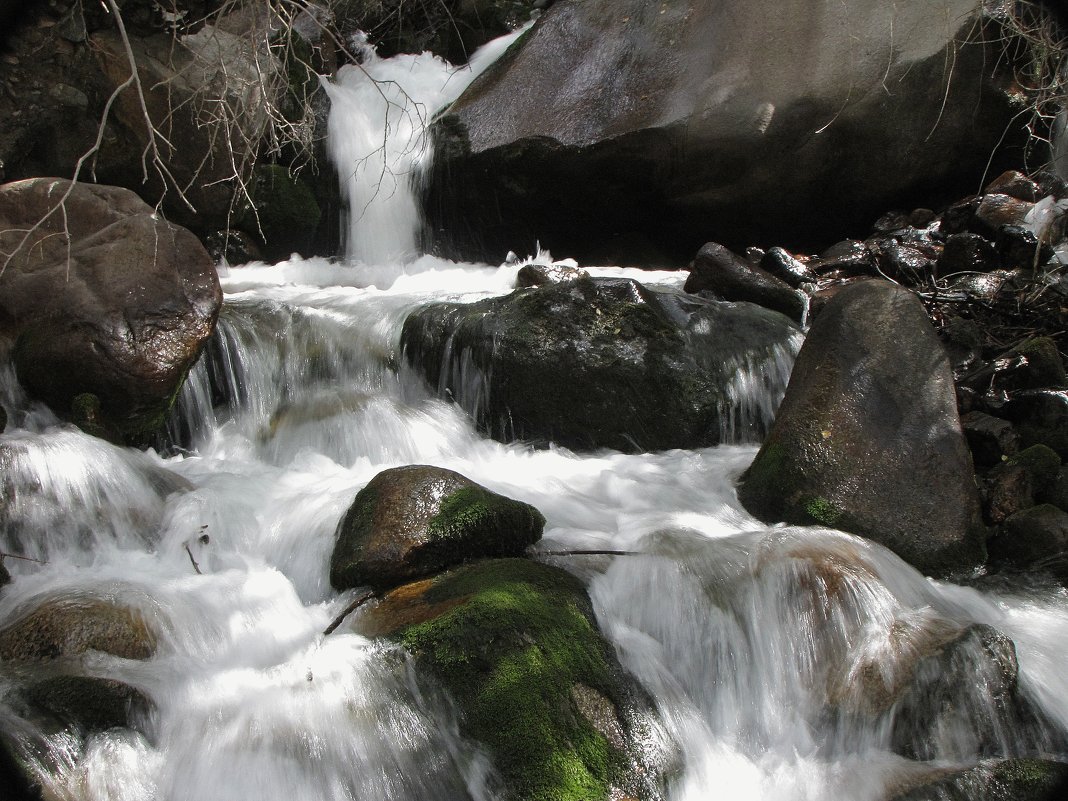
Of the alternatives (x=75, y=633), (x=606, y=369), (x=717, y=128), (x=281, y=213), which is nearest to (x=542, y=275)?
(x=606, y=369)

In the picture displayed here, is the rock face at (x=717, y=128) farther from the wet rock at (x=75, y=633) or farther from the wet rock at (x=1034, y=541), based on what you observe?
the wet rock at (x=75, y=633)

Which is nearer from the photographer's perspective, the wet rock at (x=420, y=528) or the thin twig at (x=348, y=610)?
the thin twig at (x=348, y=610)

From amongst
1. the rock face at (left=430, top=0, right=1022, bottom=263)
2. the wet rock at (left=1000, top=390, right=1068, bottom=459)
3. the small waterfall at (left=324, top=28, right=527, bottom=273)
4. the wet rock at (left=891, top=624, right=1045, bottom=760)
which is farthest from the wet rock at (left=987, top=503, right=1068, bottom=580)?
the small waterfall at (left=324, top=28, right=527, bottom=273)

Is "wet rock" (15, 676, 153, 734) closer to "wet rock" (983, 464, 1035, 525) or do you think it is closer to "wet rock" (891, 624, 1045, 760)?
"wet rock" (891, 624, 1045, 760)

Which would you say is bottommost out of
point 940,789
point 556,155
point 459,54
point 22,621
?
point 940,789

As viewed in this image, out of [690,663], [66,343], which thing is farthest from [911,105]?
[66,343]

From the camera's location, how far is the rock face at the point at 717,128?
9.67 m

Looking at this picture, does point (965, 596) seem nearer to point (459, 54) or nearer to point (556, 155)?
point (556, 155)

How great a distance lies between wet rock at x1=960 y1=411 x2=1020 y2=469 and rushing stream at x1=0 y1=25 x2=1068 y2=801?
1287 mm

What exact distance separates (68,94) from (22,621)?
5.99m

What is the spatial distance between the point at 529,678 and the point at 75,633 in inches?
71.6

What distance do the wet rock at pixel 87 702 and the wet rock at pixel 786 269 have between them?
7.51 m

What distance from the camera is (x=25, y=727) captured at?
8.60 ft

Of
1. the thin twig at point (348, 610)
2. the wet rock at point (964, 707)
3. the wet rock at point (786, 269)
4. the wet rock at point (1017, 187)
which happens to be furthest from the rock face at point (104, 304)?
the wet rock at point (1017, 187)
